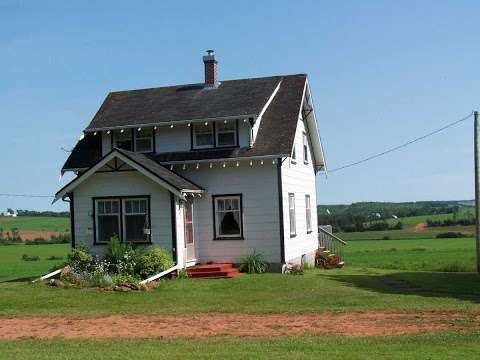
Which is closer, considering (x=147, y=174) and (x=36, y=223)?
(x=147, y=174)

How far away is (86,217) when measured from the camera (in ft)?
84.2

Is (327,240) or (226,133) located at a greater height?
(226,133)

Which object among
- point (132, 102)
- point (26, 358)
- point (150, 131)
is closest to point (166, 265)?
point (150, 131)

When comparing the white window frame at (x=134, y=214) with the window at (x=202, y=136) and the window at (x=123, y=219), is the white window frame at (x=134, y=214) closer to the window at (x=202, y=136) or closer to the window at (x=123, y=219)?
the window at (x=123, y=219)

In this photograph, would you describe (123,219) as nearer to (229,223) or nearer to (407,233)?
(229,223)

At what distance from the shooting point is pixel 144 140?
27.7 metres

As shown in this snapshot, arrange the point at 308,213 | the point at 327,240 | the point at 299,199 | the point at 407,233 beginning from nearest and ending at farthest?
the point at 299,199 → the point at 308,213 → the point at 327,240 → the point at 407,233

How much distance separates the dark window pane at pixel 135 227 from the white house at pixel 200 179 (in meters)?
0.04

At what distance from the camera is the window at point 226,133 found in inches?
1038

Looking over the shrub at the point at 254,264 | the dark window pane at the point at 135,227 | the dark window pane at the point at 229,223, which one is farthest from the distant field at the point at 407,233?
the dark window pane at the point at 135,227

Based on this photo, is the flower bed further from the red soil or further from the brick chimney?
the brick chimney

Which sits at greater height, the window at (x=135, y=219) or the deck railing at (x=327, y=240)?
the window at (x=135, y=219)

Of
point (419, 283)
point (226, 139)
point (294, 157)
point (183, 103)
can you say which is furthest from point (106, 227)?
point (419, 283)

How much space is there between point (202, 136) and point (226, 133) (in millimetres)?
1006
